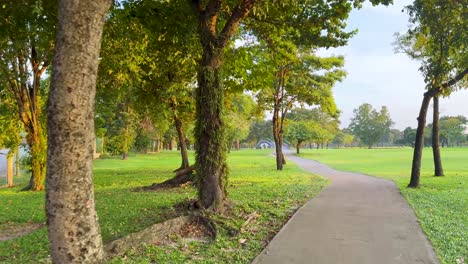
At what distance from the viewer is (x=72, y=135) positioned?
14.3 ft

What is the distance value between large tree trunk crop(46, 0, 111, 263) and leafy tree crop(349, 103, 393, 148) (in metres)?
111

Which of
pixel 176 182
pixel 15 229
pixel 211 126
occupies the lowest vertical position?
pixel 15 229

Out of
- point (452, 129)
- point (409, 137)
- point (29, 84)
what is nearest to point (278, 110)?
point (29, 84)

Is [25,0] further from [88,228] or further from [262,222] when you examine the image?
[262,222]

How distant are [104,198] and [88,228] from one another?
27.4ft

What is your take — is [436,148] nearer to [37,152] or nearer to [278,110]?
[278,110]

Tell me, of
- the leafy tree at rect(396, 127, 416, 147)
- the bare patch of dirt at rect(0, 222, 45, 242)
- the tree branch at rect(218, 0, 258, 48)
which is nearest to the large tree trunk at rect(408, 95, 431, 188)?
the tree branch at rect(218, 0, 258, 48)

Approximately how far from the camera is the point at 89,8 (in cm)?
450

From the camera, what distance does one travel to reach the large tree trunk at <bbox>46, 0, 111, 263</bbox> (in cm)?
432

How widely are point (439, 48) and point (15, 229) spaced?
15.1 meters

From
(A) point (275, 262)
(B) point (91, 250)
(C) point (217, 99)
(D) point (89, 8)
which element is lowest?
(A) point (275, 262)

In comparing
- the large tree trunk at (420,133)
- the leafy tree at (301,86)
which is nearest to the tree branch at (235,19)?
the large tree trunk at (420,133)

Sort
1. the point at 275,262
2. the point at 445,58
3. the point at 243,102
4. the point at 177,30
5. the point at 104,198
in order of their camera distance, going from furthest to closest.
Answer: the point at 243,102, the point at 445,58, the point at 104,198, the point at 177,30, the point at 275,262

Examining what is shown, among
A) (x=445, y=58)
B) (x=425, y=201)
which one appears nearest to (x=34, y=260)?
(x=425, y=201)
